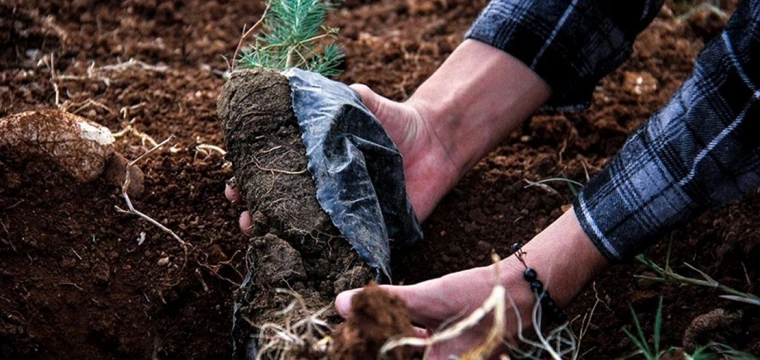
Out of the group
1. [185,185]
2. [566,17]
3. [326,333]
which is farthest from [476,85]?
[326,333]

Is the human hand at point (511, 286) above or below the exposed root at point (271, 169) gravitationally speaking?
above

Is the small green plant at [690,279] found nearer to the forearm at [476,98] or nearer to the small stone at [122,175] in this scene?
the forearm at [476,98]

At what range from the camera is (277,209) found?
167 centimetres

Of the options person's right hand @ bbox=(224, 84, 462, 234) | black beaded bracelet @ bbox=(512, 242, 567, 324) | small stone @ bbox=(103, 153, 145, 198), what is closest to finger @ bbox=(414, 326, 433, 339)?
black beaded bracelet @ bbox=(512, 242, 567, 324)

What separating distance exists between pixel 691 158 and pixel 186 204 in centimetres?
106

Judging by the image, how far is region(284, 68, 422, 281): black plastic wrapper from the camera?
1.65m

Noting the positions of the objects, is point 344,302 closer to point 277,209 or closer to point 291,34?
point 277,209

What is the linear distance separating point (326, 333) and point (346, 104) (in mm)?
512

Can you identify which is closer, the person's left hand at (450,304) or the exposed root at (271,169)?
the person's left hand at (450,304)

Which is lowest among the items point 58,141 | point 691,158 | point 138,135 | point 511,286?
point 138,135

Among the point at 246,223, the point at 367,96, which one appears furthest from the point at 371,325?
the point at 367,96

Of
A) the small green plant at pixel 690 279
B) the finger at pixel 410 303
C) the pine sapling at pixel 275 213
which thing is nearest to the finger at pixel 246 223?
the pine sapling at pixel 275 213

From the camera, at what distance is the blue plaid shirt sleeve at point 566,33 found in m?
2.02

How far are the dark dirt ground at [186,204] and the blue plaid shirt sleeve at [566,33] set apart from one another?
260 mm
